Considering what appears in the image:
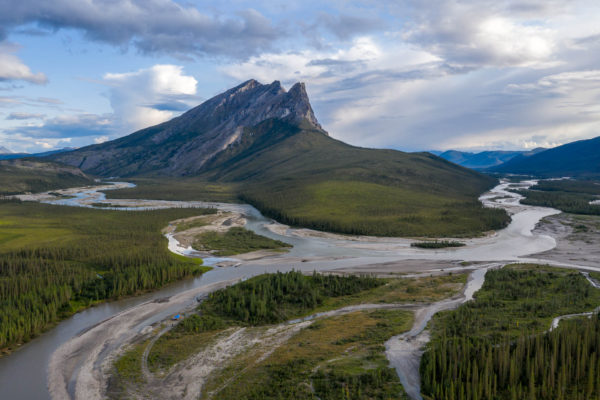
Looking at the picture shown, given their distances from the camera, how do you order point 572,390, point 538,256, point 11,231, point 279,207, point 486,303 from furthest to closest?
1. point 279,207
2. point 11,231
3. point 538,256
4. point 486,303
5. point 572,390

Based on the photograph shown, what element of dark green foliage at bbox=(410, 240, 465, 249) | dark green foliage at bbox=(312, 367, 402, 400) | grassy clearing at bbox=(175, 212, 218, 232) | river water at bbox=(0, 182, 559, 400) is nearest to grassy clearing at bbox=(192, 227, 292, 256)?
river water at bbox=(0, 182, 559, 400)

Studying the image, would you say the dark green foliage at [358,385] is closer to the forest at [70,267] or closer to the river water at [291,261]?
the river water at [291,261]

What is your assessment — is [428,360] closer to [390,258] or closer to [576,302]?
[576,302]

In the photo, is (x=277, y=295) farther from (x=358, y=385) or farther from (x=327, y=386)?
(x=358, y=385)

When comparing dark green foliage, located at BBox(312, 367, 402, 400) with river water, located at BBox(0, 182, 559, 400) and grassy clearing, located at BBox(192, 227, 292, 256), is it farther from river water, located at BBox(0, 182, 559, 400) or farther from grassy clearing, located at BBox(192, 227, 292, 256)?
grassy clearing, located at BBox(192, 227, 292, 256)

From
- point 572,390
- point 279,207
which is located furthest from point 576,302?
point 279,207

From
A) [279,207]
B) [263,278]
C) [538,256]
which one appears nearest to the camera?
[263,278]

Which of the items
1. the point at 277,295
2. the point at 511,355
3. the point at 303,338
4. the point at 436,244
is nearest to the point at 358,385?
the point at 303,338
